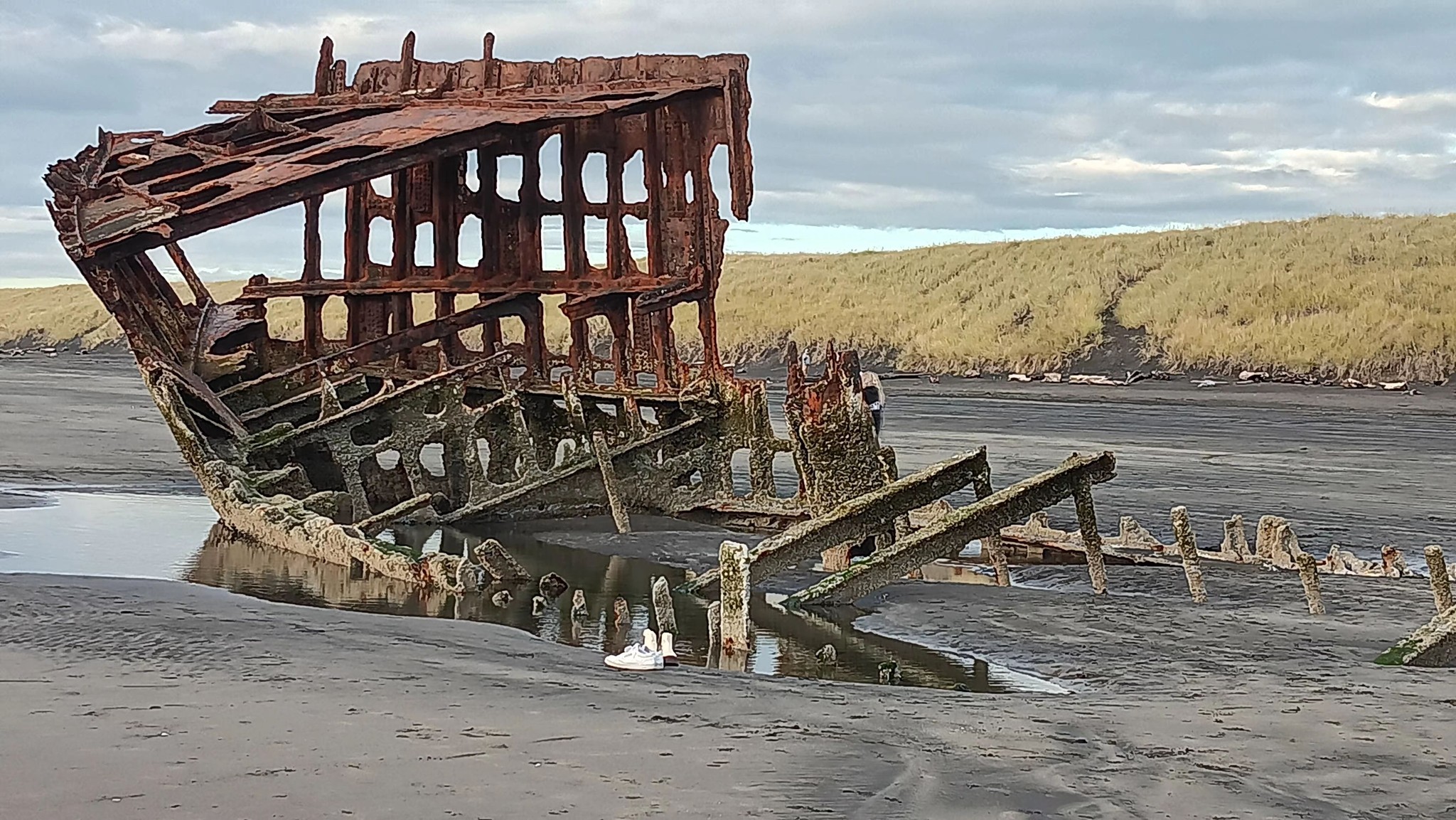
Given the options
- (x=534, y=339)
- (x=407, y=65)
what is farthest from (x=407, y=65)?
(x=534, y=339)

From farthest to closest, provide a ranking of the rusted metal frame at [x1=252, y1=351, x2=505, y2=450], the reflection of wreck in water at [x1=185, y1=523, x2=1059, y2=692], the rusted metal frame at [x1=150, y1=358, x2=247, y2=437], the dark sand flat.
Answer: the rusted metal frame at [x1=150, y1=358, x2=247, y2=437] → the rusted metal frame at [x1=252, y1=351, x2=505, y2=450] → the reflection of wreck in water at [x1=185, y1=523, x2=1059, y2=692] → the dark sand flat

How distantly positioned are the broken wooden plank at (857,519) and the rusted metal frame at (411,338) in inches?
187

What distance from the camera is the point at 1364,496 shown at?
14.1 meters

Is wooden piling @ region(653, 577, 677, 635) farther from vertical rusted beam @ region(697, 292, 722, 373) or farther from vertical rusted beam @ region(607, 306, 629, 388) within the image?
vertical rusted beam @ region(607, 306, 629, 388)

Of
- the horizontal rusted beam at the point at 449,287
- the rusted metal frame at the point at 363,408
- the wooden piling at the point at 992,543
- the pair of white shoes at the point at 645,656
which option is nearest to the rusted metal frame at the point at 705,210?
the horizontal rusted beam at the point at 449,287

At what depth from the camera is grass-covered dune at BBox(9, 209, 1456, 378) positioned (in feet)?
106

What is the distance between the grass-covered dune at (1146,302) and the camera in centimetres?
3228

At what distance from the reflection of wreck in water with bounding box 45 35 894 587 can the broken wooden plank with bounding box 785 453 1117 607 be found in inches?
53.0

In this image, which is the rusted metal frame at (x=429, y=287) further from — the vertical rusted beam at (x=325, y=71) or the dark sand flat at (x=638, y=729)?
the dark sand flat at (x=638, y=729)

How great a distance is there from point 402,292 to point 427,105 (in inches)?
61.2

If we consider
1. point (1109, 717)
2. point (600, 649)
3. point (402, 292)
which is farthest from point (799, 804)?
point (402, 292)

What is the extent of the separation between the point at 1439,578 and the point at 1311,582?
1.02 m

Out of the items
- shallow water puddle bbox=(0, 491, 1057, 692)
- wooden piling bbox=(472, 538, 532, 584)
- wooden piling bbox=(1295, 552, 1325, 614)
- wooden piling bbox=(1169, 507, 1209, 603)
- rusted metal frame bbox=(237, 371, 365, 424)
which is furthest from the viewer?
rusted metal frame bbox=(237, 371, 365, 424)

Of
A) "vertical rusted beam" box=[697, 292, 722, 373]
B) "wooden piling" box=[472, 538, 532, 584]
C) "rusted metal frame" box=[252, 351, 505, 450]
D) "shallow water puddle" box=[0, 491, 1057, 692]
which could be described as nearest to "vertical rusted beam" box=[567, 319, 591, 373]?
"vertical rusted beam" box=[697, 292, 722, 373]
